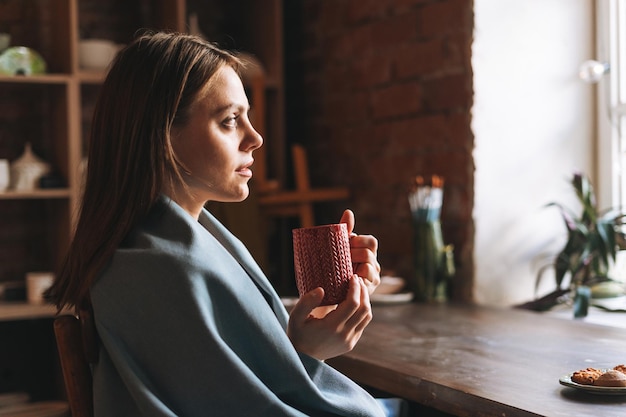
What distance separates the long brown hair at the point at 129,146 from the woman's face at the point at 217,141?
0.7 inches

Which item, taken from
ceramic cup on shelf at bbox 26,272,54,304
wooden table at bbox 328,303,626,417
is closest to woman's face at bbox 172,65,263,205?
wooden table at bbox 328,303,626,417

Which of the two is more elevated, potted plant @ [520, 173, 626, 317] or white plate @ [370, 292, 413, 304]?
potted plant @ [520, 173, 626, 317]

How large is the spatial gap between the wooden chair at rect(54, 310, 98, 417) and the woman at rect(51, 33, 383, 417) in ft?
0.07

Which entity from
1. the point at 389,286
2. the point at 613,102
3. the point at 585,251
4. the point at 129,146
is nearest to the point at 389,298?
the point at 389,286

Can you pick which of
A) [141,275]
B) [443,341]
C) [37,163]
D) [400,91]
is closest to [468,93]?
[400,91]

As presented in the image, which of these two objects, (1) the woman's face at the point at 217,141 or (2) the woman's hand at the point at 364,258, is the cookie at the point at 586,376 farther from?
(1) the woman's face at the point at 217,141

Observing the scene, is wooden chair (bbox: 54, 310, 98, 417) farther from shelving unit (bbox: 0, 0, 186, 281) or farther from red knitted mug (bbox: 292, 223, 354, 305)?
shelving unit (bbox: 0, 0, 186, 281)

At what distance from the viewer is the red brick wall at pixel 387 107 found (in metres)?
2.58

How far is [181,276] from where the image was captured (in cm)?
114

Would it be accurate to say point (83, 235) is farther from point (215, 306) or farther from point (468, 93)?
point (468, 93)

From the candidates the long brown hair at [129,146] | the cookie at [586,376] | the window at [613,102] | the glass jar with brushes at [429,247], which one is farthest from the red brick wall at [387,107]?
the long brown hair at [129,146]

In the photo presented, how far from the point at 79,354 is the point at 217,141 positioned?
36 cm

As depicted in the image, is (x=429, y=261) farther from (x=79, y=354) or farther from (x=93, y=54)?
(x=79, y=354)

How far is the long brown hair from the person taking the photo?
1220mm
